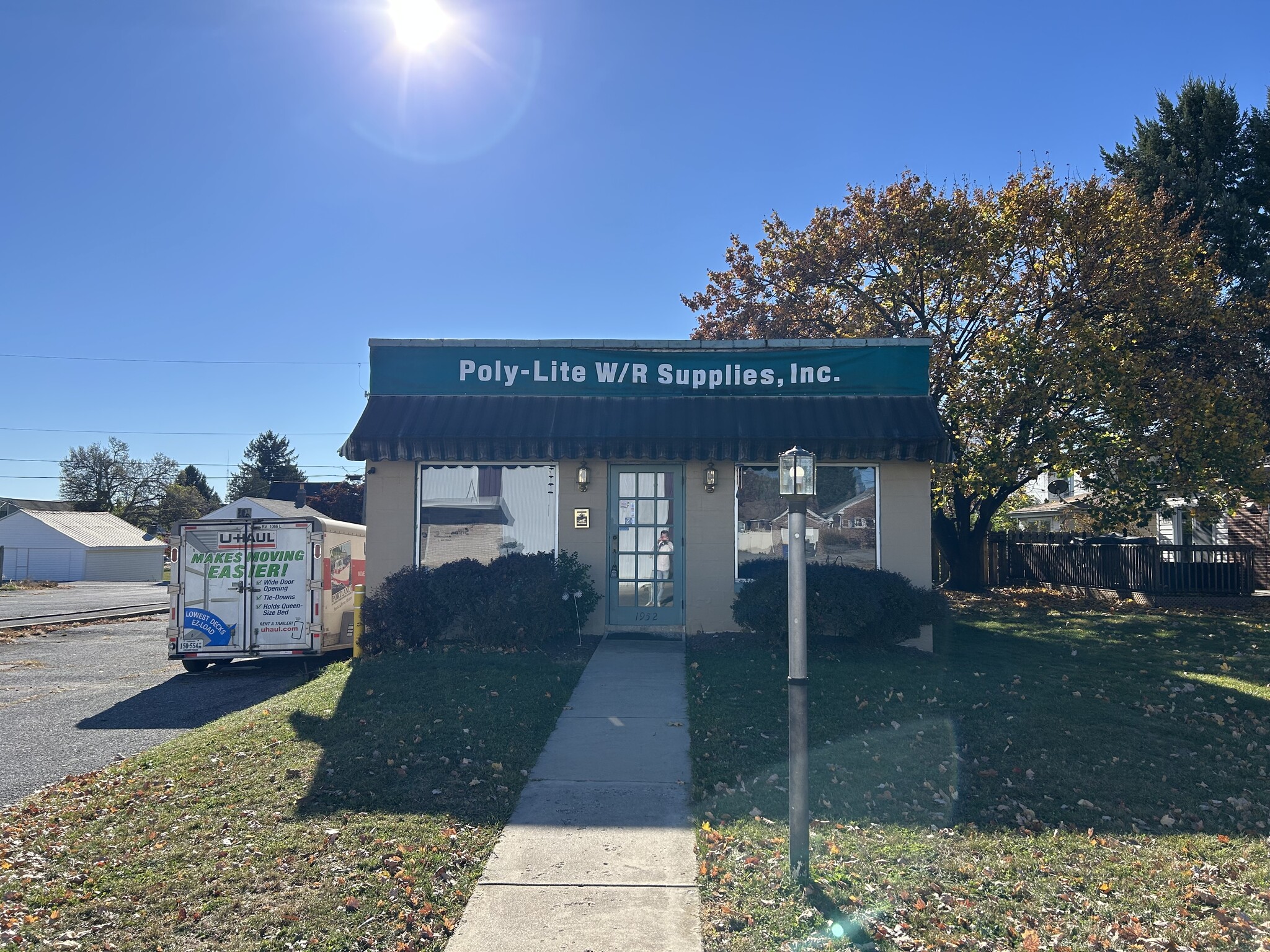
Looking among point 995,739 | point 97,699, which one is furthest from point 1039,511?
point 97,699

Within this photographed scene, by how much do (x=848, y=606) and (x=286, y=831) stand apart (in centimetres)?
700

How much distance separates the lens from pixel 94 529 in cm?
5244

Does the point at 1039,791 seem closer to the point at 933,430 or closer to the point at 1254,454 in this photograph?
the point at 933,430

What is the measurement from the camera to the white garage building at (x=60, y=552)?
161 feet

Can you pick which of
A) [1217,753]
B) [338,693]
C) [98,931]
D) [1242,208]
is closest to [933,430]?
[1217,753]

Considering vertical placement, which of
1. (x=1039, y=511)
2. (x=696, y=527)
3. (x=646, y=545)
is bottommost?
(x=646, y=545)

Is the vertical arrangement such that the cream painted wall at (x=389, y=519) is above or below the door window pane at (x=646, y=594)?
above

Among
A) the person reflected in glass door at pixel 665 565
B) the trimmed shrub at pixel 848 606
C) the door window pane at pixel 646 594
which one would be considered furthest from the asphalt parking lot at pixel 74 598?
the trimmed shrub at pixel 848 606

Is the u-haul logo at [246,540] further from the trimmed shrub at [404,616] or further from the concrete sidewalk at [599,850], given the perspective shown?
the concrete sidewalk at [599,850]

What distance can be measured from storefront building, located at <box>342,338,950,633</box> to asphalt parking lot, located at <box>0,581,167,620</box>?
15645mm

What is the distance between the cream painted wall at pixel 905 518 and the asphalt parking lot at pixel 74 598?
21.0 m

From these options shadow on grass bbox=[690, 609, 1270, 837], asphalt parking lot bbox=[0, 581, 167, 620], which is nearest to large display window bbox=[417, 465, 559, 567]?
shadow on grass bbox=[690, 609, 1270, 837]

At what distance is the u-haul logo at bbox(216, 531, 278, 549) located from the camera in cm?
1227

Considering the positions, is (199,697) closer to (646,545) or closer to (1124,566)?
(646,545)
